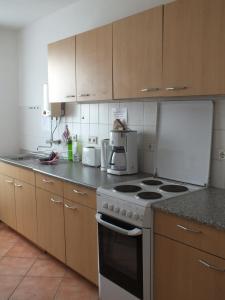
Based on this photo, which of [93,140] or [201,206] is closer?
[201,206]

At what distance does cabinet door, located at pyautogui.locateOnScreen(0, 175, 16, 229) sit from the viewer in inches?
136

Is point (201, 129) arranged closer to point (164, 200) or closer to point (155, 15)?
point (164, 200)

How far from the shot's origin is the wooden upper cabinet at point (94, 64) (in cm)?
243

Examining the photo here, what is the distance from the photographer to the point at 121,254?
204cm

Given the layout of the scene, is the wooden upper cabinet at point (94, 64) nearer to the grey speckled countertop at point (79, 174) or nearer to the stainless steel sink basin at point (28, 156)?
the grey speckled countertop at point (79, 174)

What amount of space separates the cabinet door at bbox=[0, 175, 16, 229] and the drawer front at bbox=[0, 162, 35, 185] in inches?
2.7

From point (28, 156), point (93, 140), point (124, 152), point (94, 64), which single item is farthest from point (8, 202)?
point (94, 64)

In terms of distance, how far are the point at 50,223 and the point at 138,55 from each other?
5.28 feet

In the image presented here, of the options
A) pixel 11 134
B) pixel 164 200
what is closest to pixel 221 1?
pixel 164 200

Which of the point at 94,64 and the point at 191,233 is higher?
the point at 94,64

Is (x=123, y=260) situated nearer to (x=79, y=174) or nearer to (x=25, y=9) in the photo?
(x=79, y=174)

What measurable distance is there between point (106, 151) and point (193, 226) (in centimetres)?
133

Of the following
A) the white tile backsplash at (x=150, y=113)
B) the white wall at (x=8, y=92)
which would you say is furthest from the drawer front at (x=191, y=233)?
the white wall at (x=8, y=92)

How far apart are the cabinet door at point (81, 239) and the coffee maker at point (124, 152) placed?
0.45 meters
